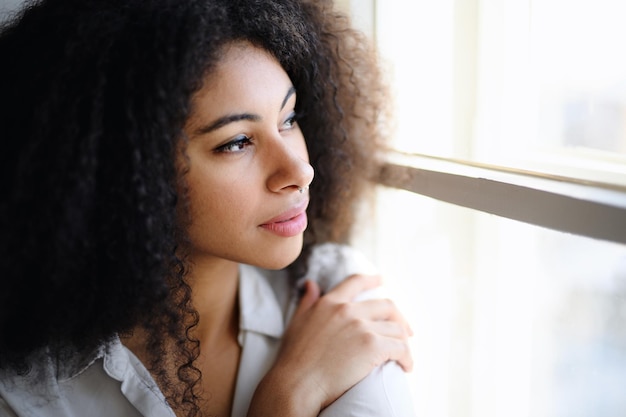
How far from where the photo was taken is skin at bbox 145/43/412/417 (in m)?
1.02

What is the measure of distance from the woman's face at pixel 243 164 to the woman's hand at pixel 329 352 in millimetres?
167

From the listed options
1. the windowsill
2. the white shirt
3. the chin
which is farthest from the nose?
the white shirt

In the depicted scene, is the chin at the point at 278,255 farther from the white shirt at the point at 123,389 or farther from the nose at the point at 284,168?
the white shirt at the point at 123,389

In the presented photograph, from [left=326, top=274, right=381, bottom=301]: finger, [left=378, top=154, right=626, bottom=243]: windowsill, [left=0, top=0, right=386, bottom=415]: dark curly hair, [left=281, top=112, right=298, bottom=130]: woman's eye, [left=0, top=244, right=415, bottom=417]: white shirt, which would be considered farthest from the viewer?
[left=326, top=274, right=381, bottom=301]: finger

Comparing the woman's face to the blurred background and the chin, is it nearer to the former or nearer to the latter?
the chin

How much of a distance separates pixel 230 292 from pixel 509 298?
1.83 feet

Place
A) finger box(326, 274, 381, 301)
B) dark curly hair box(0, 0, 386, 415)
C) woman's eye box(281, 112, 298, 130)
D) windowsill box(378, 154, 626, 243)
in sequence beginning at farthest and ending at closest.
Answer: finger box(326, 274, 381, 301) → woman's eye box(281, 112, 298, 130) → dark curly hair box(0, 0, 386, 415) → windowsill box(378, 154, 626, 243)

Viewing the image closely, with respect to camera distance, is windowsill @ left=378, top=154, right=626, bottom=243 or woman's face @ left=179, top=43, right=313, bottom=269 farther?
woman's face @ left=179, top=43, right=313, bottom=269

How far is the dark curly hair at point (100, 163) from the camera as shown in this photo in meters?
0.94

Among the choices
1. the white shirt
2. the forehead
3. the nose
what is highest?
the forehead

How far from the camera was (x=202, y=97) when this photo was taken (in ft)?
3.28

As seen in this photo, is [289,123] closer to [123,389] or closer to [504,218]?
[504,218]

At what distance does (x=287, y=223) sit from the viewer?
1.10 metres

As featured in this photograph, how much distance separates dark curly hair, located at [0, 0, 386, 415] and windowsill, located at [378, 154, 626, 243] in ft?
1.20
